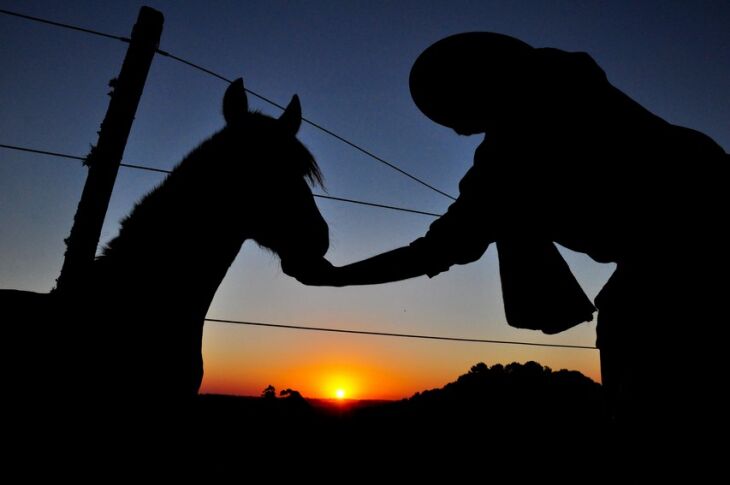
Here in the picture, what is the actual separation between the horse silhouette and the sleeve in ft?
2.10

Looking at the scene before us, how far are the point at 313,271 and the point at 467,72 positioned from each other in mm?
999

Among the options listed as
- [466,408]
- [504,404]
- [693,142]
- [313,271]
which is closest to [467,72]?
[693,142]

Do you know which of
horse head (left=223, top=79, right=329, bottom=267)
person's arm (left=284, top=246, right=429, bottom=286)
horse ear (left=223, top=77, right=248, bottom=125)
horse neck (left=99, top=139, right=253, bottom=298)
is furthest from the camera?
horse ear (left=223, top=77, right=248, bottom=125)

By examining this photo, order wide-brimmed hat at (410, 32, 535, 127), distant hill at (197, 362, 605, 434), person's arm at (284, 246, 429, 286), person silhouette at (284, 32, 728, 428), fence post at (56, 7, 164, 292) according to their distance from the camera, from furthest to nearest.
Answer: distant hill at (197, 362, 605, 434)
fence post at (56, 7, 164, 292)
person's arm at (284, 246, 429, 286)
wide-brimmed hat at (410, 32, 535, 127)
person silhouette at (284, 32, 728, 428)

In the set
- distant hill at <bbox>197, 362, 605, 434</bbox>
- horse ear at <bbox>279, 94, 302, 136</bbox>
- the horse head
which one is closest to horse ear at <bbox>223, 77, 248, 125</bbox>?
the horse head

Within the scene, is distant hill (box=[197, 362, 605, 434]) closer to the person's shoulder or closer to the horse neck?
the horse neck

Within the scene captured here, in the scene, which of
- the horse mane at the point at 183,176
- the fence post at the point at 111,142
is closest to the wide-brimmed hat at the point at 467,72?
the horse mane at the point at 183,176

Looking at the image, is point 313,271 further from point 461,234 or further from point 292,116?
point 292,116

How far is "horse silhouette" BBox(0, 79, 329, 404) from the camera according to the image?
5.16 feet

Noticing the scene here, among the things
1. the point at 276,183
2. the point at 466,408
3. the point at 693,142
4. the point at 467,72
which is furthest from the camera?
the point at 466,408

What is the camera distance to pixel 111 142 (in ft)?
10.2

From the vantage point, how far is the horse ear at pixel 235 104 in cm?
209

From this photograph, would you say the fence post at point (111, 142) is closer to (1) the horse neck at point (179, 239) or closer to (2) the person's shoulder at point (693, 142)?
(1) the horse neck at point (179, 239)

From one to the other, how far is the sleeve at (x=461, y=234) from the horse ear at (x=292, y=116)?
1.04 meters
